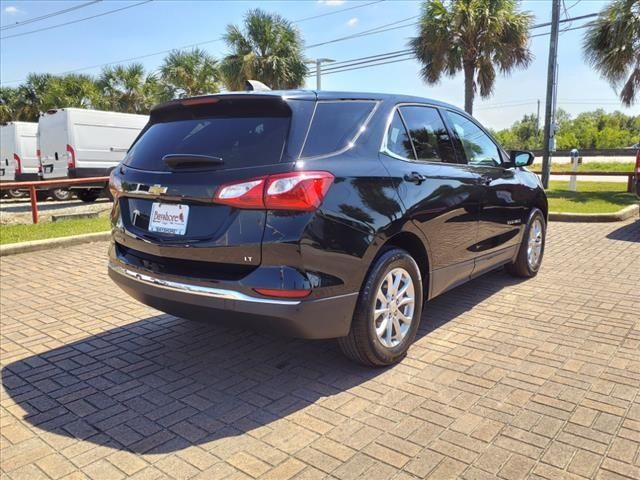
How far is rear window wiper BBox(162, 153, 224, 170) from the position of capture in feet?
9.83

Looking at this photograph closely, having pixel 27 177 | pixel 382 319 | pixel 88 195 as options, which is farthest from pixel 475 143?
pixel 27 177

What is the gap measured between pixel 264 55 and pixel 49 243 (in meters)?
16.5

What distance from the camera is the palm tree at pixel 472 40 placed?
1683 centimetres

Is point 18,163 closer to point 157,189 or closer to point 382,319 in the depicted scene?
point 157,189

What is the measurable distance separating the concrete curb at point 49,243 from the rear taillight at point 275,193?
5.80 meters

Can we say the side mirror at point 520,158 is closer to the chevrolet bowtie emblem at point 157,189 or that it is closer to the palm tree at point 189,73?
the chevrolet bowtie emblem at point 157,189

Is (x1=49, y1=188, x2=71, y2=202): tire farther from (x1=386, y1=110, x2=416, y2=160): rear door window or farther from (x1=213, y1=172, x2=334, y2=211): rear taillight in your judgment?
(x1=213, y1=172, x2=334, y2=211): rear taillight

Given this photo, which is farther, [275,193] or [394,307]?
[394,307]

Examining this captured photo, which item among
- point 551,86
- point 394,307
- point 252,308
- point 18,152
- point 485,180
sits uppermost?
point 551,86

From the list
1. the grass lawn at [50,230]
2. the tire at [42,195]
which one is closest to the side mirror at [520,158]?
the grass lawn at [50,230]

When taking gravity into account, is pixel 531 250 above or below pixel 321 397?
above

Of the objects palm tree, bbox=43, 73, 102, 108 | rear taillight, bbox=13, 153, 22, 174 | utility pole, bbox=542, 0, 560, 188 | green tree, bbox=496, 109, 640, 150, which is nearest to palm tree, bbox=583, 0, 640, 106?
utility pole, bbox=542, 0, 560, 188

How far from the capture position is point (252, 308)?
283 cm

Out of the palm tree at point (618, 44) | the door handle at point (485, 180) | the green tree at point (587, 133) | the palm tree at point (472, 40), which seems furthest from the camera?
the green tree at point (587, 133)
